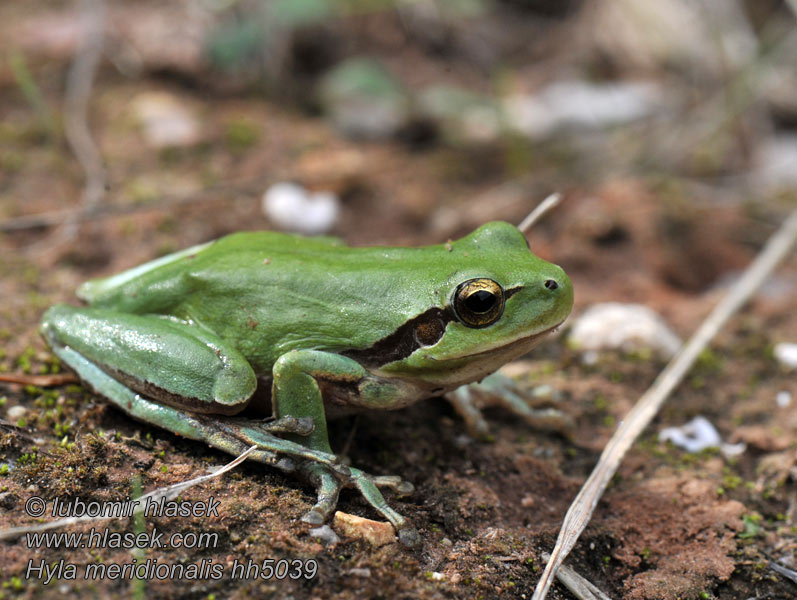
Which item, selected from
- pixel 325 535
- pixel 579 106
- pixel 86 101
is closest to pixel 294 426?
pixel 325 535

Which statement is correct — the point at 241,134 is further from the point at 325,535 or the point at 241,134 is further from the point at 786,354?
the point at 786,354

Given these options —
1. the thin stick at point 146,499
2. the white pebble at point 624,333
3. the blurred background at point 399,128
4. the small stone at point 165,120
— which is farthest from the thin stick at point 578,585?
the small stone at point 165,120

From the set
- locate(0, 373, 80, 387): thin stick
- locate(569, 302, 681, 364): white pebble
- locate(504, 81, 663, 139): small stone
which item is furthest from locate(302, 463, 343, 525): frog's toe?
locate(504, 81, 663, 139): small stone

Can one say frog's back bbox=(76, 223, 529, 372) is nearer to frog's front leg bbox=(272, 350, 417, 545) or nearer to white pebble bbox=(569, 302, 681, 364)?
frog's front leg bbox=(272, 350, 417, 545)

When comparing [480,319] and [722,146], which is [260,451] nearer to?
[480,319]

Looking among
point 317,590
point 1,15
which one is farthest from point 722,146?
point 1,15
